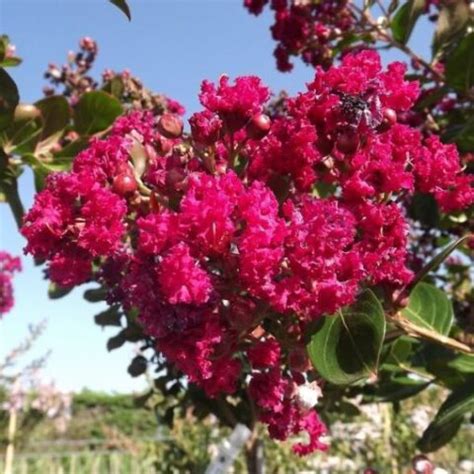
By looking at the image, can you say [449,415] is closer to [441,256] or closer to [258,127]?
[441,256]

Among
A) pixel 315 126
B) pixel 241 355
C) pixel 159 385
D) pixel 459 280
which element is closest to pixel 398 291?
pixel 315 126

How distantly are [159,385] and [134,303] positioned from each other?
1184 millimetres

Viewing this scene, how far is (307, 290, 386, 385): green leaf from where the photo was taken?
2.94 ft

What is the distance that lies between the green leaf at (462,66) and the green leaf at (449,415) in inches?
27.5

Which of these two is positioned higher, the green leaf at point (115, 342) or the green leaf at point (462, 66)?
the green leaf at point (462, 66)

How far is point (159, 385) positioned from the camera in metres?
1.97

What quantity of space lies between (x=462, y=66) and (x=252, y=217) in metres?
0.98

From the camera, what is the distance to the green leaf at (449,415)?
48.7 inches

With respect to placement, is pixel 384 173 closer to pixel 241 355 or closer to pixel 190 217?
pixel 190 217

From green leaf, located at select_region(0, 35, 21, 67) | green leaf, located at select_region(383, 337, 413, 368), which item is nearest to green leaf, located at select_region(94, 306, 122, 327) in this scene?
green leaf, located at select_region(0, 35, 21, 67)

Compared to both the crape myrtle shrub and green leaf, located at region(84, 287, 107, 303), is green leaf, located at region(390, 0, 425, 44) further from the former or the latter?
green leaf, located at region(84, 287, 107, 303)

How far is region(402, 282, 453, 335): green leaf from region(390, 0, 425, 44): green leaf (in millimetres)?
785

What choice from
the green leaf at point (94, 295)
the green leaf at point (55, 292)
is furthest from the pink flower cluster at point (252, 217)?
the green leaf at point (55, 292)

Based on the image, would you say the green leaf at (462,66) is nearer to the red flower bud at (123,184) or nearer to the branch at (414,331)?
the branch at (414,331)
